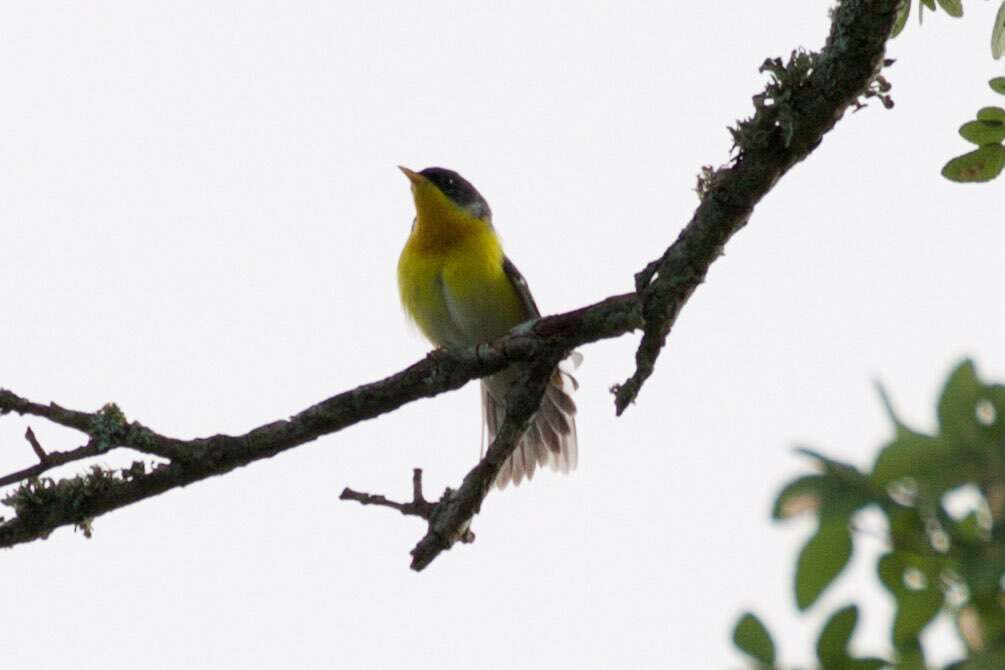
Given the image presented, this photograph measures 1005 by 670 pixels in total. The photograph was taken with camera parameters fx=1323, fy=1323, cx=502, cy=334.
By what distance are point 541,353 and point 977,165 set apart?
178 centimetres

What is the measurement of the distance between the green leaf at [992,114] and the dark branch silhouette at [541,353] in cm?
72

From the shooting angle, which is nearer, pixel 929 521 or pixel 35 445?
pixel 929 521

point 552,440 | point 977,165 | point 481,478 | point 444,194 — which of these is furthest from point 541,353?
point 444,194

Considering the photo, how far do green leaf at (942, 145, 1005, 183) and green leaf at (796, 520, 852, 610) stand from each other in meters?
3.03

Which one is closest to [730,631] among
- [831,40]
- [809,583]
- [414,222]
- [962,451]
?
[809,583]

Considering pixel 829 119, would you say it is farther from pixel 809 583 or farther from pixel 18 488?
pixel 809 583

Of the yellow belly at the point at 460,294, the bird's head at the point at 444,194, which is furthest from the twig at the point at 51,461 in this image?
the bird's head at the point at 444,194

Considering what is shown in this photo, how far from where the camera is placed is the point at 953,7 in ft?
15.0

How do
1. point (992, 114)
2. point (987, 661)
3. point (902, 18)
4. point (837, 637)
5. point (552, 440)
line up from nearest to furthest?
1. point (987, 661)
2. point (837, 637)
3. point (992, 114)
4. point (902, 18)
5. point (552, 440)

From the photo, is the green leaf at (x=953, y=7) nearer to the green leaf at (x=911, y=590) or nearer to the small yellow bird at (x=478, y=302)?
the green leaf at (x=911, y=590)

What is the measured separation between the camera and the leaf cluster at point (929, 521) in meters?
1.24

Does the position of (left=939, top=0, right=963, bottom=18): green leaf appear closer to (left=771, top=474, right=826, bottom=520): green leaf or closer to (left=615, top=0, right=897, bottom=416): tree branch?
(left=615, top=0, right=897, bottom=416): tree branch

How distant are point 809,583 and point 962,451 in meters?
0.20

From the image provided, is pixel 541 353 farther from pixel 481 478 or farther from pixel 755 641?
pixel 755 641
